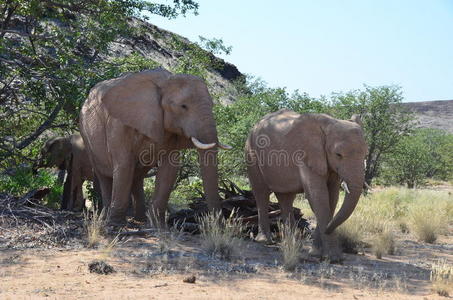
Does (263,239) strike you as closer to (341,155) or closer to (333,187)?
(333,187)

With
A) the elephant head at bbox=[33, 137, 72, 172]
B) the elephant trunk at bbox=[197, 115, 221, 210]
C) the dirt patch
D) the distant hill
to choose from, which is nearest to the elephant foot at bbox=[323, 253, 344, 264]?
the elephant trunk at bbox=[197, 115, 221, 210]

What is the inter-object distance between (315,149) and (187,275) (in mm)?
3051

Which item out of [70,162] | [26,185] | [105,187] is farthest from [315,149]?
[70,162]

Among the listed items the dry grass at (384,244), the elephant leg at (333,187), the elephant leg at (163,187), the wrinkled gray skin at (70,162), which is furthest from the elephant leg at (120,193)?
the dry grass at (384,244)

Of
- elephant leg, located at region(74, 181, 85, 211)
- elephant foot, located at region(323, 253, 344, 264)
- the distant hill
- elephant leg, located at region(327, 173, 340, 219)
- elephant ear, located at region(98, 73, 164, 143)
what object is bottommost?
elephant foot, located at region(323, 253, 344, 264)

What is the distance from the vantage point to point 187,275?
7039 millimetres

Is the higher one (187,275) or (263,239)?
(263,239)

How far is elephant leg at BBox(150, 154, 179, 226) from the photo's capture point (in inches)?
383

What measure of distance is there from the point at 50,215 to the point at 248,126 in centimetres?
884

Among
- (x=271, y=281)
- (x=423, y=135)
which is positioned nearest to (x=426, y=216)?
(x=271, y=281)

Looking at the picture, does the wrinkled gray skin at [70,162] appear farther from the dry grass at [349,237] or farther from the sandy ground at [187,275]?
the dry grass at [349,237]

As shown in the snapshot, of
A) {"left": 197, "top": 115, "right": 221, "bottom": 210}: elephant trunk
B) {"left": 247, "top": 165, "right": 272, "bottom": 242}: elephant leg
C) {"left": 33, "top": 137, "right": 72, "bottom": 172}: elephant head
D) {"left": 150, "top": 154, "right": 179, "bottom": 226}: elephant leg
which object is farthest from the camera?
{"left": 33, "top": 137, "right": 72, "bottom": 172}: elephant head

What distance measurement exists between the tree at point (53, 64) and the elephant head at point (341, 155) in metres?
4.89

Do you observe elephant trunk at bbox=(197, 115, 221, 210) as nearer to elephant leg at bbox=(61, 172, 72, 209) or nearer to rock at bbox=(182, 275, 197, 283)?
rock at bbox=(182, 275, 197, 283)
